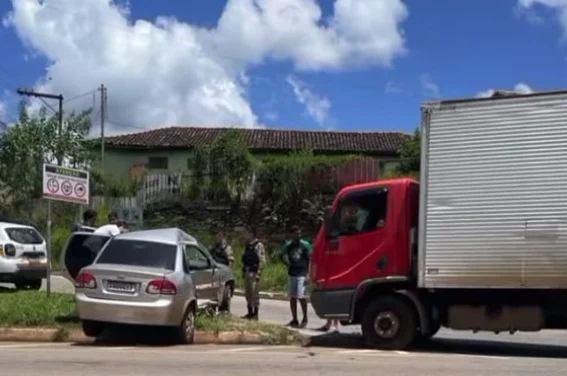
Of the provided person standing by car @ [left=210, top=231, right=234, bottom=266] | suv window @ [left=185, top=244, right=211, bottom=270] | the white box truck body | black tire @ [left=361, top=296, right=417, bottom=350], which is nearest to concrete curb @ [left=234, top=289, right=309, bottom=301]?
person standing by car @ [left=210, top=231, right=234, bottom=266]

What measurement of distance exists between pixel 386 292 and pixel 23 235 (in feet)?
33.9

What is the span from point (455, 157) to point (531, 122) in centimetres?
122

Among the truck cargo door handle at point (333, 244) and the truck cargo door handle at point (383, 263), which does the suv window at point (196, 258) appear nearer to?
the truck cargo door handle at point (333, 244)

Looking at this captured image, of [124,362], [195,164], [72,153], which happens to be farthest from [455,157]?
[72,153]

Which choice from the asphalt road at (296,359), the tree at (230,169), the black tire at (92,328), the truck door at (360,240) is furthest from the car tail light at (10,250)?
the tree at (230,169)

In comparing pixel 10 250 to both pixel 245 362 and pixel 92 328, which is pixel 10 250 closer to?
pixel 92 328

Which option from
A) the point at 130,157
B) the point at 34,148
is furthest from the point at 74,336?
the point at 130,157

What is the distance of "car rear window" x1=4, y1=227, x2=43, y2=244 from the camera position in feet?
72.2

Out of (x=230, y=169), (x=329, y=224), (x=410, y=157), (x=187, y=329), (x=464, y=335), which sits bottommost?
(x=464, y=335)

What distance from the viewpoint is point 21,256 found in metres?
21.8

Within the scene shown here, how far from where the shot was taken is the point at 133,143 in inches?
2108

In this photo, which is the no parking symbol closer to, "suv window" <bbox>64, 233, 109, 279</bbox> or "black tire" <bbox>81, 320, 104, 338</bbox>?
"suv window" <bbox>64, 233, 109, 279</bbox>

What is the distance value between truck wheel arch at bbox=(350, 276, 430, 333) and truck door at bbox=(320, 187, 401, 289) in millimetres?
109

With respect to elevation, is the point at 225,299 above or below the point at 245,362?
above
